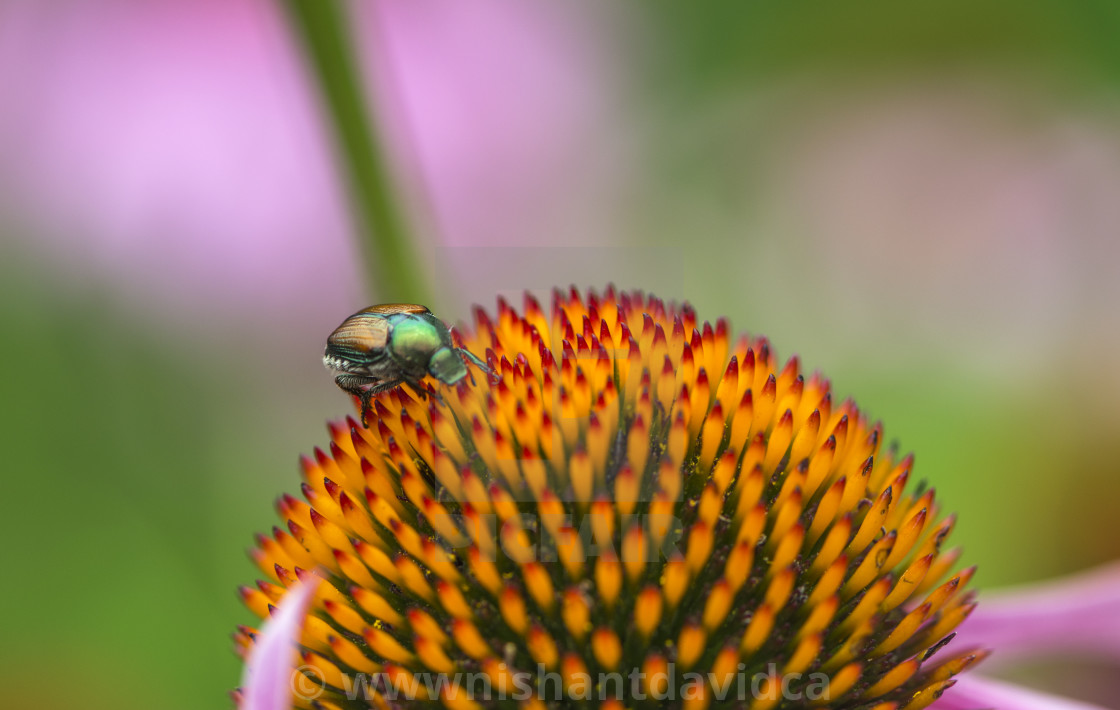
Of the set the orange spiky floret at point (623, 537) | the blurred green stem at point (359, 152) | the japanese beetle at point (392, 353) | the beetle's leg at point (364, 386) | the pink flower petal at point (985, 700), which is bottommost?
the pink flower petal at point (985, 700)

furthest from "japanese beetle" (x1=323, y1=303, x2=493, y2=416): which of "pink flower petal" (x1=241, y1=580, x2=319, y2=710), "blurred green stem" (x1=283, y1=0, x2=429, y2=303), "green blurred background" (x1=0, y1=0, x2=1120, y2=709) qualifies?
"green blurred background" (x1=0, y1=0, x2=1120, y2=709)

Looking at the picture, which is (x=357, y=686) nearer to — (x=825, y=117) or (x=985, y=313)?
(x=985, y=313)

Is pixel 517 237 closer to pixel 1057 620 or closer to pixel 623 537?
pixel 1057 620

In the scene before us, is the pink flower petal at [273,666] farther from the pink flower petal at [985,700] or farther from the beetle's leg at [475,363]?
the pink flower petal at [985,700]

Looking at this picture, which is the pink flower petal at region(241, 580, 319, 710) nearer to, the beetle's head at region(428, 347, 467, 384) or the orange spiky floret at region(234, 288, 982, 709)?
the orange spiky floret at region(234, 288, 982, 709)

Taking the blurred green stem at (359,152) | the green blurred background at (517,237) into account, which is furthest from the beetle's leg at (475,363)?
the green blurred background at (517,237)

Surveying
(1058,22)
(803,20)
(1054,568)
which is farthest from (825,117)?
(1054,568)

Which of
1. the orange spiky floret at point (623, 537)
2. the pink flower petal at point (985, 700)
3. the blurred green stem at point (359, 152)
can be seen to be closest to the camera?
the orange spiky floret at point (623, 537)
